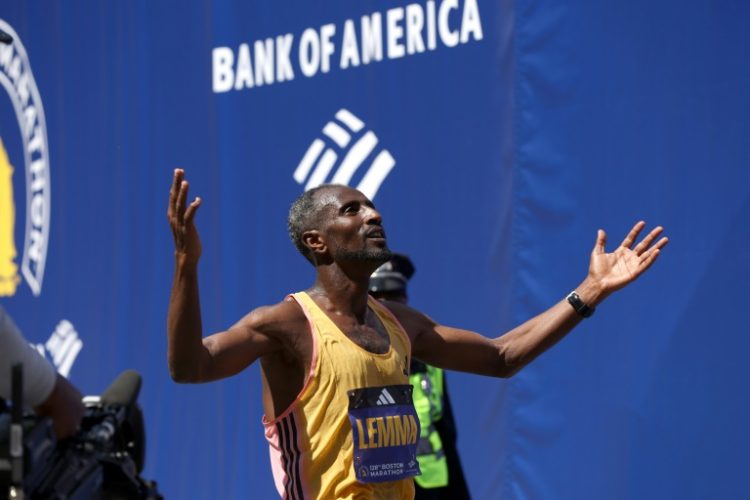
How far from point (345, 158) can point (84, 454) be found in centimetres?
373

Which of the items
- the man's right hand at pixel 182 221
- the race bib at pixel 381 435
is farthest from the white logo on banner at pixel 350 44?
the man's right hand at pixel 182 221

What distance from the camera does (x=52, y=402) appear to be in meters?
2.89

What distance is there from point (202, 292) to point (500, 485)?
237 cm

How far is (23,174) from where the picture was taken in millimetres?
9164

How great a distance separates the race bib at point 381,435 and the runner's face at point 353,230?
429mm

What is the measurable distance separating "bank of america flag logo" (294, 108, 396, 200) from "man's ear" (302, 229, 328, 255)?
2232 millimetres

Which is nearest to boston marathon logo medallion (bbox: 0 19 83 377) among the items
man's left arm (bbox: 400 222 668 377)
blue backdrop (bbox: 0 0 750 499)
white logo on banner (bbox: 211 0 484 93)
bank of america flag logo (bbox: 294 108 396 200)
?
blue backdrop (bbox: 0 0 750 499)

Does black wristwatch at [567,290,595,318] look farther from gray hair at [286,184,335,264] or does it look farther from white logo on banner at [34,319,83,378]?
white logo on banner at [34,319,83,378]

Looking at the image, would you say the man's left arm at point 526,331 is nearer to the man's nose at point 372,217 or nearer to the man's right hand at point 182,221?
the man's nose at point 372,217

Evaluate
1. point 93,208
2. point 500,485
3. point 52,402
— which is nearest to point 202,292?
point 93,208

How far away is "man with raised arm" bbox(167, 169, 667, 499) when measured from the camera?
3480 mm

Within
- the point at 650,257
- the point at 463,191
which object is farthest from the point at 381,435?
the point at 463,191

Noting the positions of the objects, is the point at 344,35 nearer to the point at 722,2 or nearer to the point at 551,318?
Answer: the point at 722,2

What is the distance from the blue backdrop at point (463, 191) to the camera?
5.17 m
